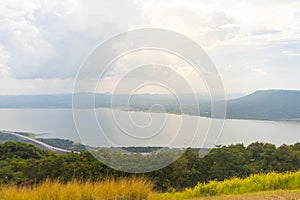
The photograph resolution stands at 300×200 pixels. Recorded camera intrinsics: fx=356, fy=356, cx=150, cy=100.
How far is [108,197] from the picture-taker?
6.23 metres

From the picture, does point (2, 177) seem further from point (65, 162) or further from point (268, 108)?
point (268, 108)

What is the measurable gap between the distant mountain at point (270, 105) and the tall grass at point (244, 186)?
9.09m

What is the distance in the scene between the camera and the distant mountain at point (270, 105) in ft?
64.8

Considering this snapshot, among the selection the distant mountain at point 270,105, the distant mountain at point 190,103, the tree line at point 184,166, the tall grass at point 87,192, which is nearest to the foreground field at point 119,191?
the tall grass at point 87,192

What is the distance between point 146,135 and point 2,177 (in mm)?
5351

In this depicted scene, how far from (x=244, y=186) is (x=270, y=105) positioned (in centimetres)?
1541

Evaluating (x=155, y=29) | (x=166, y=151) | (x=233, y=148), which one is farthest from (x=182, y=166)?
(x=155, y=29)

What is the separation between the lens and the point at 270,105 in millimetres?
22438

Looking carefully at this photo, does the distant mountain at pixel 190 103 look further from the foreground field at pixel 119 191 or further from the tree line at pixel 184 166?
the foreground field at pixel 119 191

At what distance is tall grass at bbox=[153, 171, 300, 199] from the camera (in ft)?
25.4

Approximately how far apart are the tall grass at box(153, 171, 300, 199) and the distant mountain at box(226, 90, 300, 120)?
9086mm

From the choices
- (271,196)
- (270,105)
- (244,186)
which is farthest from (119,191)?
(270,105)

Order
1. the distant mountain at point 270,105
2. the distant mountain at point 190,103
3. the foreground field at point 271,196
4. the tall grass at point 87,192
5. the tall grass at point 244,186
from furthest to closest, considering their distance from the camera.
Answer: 1. the distant mountain at point 270,105
2. the distant mountain at point 190,103
3. the tall grass at point 244,186
4. the foreground field at point 271,196
5. the tall grass at point 87,192

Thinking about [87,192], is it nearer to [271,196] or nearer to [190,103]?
[271,196]
